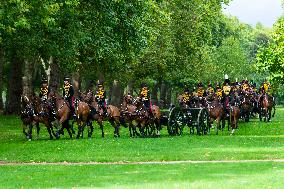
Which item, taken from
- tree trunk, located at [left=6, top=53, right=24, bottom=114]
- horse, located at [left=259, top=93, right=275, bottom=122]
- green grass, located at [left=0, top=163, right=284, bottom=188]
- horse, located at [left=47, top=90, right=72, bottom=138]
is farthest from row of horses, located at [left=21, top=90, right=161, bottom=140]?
tree trunk, located at [left=6, top=53, right=24, bottom=114]

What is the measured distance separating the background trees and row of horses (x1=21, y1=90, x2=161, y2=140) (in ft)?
11.2

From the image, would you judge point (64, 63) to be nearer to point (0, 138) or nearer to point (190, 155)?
point (0, 138)

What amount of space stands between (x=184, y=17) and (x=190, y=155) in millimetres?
49084

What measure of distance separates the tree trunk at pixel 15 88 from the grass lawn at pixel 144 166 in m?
22.6

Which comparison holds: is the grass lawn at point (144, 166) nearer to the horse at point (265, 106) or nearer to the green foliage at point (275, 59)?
the horse at point (265, 106)

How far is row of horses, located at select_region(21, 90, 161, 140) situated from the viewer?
3638cm

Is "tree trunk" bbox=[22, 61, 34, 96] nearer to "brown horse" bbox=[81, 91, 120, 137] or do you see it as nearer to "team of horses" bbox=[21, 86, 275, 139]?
"team of horses" bbox=[21, 86, 275, 139]

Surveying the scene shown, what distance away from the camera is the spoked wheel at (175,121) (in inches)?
1547

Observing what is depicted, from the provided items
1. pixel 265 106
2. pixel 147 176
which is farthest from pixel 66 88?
pixel 265 106

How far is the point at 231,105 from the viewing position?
42688 mm

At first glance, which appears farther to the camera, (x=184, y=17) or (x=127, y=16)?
(x=184, y=17)

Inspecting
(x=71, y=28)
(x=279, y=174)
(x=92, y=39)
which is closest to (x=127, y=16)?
(x=92, y=39)

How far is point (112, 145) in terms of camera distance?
3181 cm

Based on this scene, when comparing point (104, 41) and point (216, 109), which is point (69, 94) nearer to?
point (216, 109)
